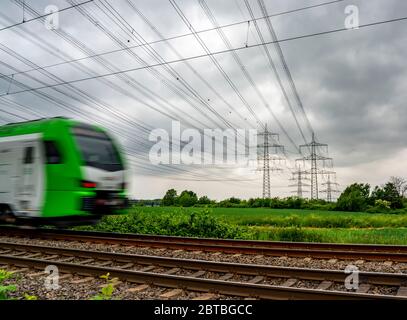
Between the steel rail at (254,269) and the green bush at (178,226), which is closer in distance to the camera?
the steel rail at (254,269)

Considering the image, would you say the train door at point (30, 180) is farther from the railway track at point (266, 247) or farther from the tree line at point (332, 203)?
the tree line at point (332, 203)

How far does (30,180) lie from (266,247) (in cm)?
751

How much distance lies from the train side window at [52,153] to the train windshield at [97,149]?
0.61 meters

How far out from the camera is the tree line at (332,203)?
169ft

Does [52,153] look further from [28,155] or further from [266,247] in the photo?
[266,247]

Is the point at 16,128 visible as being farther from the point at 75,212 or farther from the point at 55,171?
the point at 75,212

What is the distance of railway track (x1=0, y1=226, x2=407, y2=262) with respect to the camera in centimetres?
1020

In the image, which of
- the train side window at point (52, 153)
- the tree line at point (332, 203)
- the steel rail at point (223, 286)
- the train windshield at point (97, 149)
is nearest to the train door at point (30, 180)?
the train side window at point (52, 153)

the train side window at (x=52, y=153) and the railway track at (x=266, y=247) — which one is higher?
the train side window at (x=52, y=153)

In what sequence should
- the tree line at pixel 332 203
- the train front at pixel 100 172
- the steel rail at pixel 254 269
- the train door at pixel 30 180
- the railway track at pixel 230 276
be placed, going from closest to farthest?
the railway track at pixel 230 276, the steel rail at pixel 254 269, the train front at pixel 100 172, the train door at pixel 30 180, the tree line at pixel 332 203

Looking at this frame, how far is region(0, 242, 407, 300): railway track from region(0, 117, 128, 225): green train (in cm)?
138

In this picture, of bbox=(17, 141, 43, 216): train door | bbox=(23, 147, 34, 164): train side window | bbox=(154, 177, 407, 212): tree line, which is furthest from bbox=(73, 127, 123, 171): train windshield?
bbox=(154, 177, 407, 212): tree line

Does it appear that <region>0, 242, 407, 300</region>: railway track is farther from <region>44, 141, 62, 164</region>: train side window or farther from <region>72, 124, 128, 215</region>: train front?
<region>44, 141, 62, 164</region>: train side window
